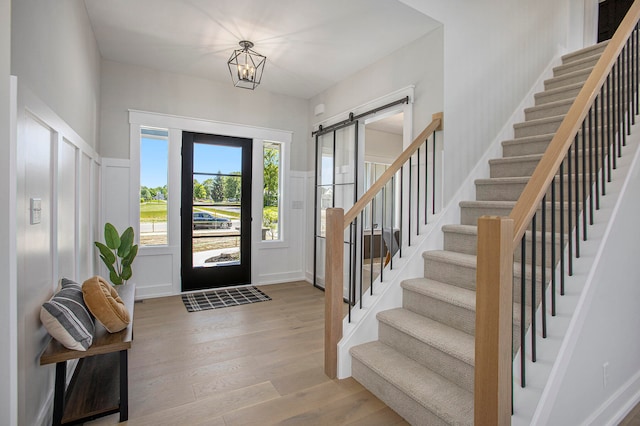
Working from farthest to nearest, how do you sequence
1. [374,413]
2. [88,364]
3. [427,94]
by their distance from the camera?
[427,94]
[88,364]
[374,413]

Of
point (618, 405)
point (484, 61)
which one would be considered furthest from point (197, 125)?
point (618, 405)

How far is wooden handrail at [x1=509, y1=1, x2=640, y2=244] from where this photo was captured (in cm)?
129

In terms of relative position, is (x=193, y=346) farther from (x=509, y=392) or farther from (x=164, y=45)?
(x=164, y=45)

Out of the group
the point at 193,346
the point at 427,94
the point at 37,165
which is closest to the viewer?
the point at 37,165

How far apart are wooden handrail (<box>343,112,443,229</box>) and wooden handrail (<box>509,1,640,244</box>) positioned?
3.79 ft

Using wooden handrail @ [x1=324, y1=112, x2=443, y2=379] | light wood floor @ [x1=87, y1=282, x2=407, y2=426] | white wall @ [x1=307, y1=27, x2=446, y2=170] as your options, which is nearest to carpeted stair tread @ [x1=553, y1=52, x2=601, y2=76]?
white wall @ [x1=307, y1=27, x2=446, y2=170]

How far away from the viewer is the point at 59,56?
6.88 ft

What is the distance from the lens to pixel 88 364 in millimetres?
2430

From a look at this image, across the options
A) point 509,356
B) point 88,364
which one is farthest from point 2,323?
point 509,356

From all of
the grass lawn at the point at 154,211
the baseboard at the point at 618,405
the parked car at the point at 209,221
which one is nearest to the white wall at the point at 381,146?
the parked car at the point at 209,221

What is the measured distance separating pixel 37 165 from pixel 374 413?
2283 mm

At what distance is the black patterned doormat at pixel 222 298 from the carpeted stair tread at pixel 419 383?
2126mm

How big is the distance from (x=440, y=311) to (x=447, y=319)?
0.23ft

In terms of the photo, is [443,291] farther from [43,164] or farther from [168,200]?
[168,200]
